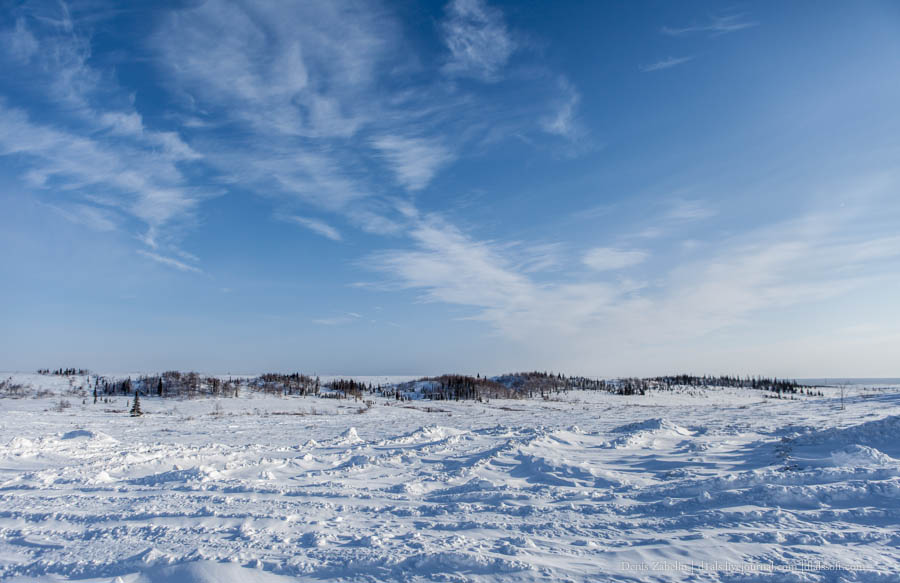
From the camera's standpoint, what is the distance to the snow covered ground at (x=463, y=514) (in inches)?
213

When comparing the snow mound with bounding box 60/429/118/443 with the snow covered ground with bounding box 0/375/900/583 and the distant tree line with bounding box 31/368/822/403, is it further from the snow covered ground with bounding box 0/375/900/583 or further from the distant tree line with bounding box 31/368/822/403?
the distant tree line with bounding box 31/368/822/403

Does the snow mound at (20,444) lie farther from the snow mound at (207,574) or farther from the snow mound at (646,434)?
the snow mound at (646,434)

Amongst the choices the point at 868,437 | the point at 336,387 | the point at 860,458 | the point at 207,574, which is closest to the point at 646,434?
the point at 868,437

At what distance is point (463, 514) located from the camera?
7.79 meters

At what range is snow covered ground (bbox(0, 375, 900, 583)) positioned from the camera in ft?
17.7

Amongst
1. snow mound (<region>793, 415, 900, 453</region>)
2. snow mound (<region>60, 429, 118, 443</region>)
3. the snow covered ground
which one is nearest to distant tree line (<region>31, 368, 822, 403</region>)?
snow mound (<region>60, 429, 118, 443</region>)

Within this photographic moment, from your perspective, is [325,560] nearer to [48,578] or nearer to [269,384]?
[48,578]

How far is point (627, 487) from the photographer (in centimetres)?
948

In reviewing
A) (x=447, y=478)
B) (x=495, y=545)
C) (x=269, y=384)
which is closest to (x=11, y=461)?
(x=447, y=478)

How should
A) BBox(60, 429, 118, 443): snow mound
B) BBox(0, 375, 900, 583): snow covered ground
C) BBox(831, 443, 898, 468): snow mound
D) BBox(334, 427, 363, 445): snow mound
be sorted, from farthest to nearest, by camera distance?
BBox(334, 427, 363, 445): snow mound → BBox(60, 429, 118, 443): snow mound → BBox(831, 443, 898, 468): snow mound → BBox(0, 375, 900, 583): snow covered ground

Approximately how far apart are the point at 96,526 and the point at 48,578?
1983mm

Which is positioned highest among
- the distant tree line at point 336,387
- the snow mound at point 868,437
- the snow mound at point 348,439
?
the snow mound at point 868,437

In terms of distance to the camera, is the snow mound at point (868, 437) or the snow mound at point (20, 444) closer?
the snow mound at point (868, 437)

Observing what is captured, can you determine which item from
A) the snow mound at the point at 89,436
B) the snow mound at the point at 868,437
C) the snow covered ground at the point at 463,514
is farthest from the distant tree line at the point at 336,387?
the snow mound at the point at 868,437
